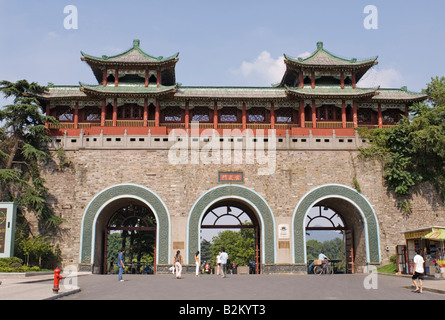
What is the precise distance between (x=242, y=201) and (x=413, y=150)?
7.93 meters

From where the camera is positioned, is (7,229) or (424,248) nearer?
(7,229)

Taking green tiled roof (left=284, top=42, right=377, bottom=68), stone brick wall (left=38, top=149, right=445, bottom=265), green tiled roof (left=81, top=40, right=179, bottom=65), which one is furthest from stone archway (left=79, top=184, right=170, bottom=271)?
green tiled roof (left=284, top=42, right=377, bottom=68)

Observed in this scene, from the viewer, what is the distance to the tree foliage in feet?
62.6

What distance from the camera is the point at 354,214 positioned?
1961 centimetres

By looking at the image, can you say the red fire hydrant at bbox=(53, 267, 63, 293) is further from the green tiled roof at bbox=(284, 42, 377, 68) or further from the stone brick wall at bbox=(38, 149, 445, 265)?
the green tiled roof at bbox=(284, 42, 377, 68)

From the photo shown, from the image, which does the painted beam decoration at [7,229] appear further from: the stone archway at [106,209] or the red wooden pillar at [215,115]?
the red wooden pillar at [215,115]

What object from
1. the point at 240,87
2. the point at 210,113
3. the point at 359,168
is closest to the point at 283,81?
the point at 240,87

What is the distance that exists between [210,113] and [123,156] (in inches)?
234

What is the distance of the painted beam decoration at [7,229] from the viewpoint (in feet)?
47.1

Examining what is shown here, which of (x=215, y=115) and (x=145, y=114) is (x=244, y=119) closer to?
(x=215, y=115)

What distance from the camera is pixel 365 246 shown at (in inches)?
738

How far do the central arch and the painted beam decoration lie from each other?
22.4 feet

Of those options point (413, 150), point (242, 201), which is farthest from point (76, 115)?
point (413, 150)
